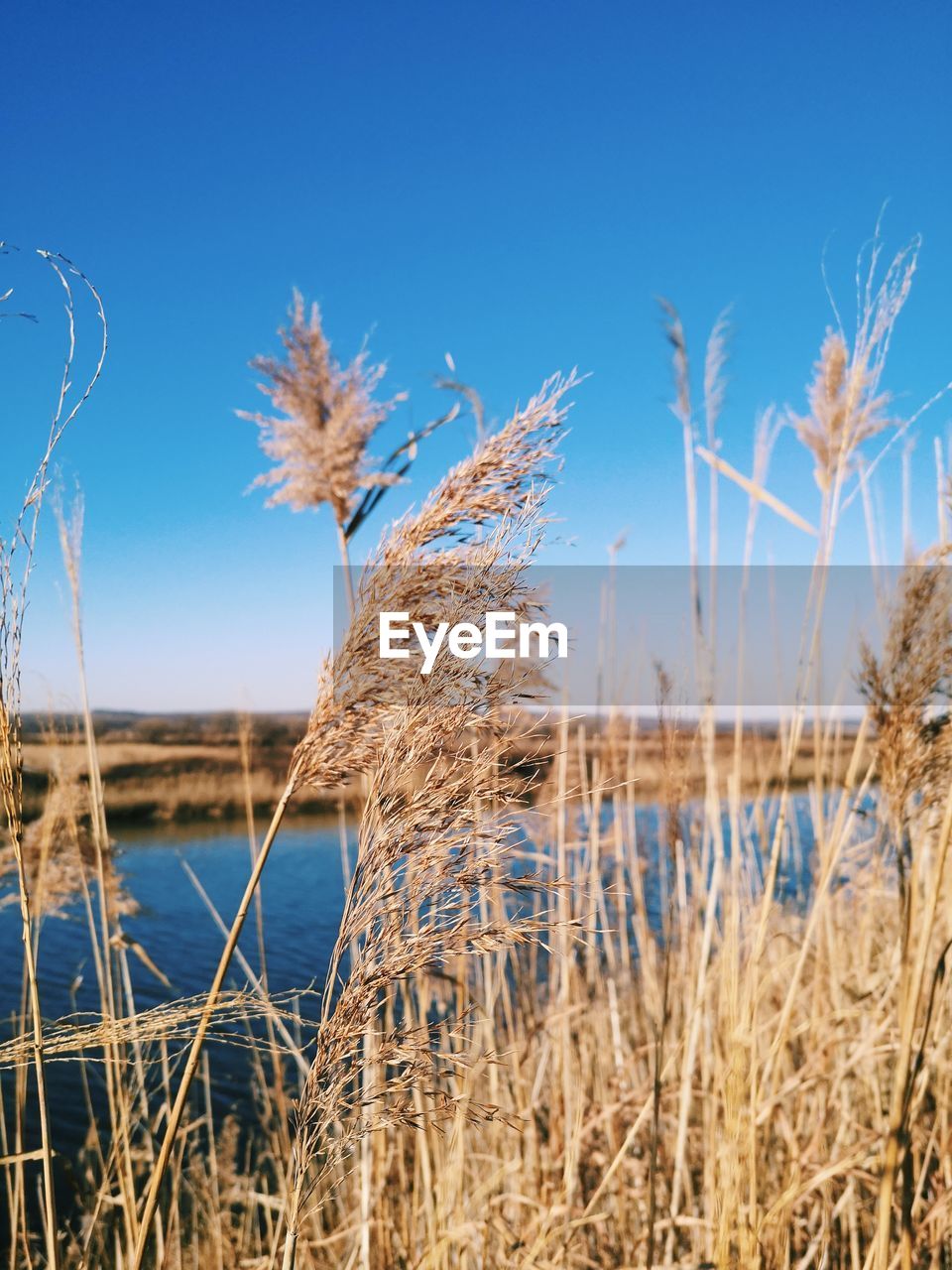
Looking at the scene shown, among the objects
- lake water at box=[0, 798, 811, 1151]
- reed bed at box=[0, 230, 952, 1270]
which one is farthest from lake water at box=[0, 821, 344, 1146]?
reed bed at box=[0, 230, 952, 1270]

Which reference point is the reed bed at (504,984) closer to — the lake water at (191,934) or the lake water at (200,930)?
the lake water at (200,930)

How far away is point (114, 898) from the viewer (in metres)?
2.30

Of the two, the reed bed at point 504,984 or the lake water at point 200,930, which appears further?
the lake water at point 200,930

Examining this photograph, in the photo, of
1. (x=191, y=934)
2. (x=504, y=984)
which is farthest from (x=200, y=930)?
(x=504, y=984)

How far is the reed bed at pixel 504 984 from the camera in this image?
1.01 m

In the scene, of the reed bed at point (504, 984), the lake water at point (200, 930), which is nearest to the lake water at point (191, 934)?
the lake water at point (200, 930)

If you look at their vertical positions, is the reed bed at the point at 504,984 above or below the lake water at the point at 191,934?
above

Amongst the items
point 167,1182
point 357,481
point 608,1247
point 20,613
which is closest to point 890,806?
point 357,481

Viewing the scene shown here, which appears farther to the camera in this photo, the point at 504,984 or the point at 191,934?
the point at 191,934

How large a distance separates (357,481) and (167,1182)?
338 centimetres

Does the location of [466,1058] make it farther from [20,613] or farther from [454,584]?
[20,613]

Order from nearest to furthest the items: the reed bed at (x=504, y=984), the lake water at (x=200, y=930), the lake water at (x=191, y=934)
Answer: the reed bed at (x=504, y=984), the lake water at (x=200, y=930), the lake water at (x=191, y=934)

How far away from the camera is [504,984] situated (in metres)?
3.13

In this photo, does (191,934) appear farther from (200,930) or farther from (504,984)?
(504,984)
